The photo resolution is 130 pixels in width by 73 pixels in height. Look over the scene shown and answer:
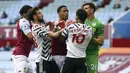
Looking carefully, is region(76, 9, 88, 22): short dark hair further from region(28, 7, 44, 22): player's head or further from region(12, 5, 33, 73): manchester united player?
region(12, 5, 33, 73): manchester united player

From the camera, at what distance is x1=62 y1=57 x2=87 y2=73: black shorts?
239 inches

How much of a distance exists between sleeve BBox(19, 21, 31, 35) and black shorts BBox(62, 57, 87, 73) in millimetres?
936

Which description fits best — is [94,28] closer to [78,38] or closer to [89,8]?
[89,8]

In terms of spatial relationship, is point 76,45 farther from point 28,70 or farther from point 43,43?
point 28,70

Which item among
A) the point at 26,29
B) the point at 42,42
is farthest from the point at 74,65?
the point at 26,29

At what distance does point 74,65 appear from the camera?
20.0 ft

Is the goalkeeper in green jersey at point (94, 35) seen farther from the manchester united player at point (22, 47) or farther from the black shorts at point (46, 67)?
the manchester united player at point (22, 47)

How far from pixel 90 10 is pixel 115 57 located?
17.4 feet

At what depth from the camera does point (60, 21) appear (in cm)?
632

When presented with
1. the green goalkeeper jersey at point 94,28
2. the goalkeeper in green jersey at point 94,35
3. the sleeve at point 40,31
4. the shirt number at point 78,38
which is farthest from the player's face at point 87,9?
the sleeve at point 40,31

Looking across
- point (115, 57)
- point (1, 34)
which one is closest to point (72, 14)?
point (1, 34)

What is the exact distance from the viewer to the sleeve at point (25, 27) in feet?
22.1

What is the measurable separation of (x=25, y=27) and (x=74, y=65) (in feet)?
3.74

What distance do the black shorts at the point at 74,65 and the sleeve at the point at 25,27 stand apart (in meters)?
0.94
